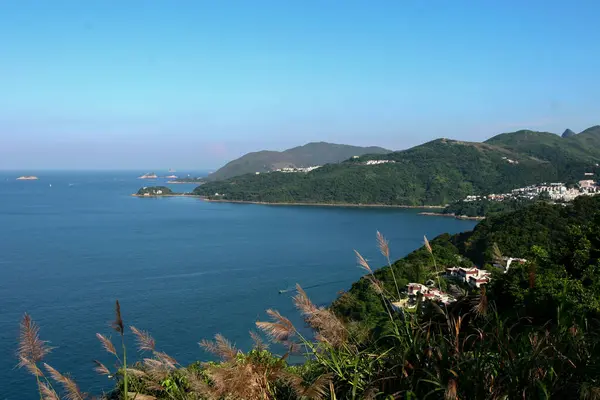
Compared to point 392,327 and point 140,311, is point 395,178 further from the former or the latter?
point 392,327

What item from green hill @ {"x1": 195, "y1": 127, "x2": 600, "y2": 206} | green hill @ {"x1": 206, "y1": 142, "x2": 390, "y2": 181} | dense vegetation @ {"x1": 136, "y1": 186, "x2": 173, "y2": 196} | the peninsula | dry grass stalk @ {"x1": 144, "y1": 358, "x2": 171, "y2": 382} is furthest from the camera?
green hill @ {"x1": 206, "y1": 142, "x2": 390, "y2": 181}

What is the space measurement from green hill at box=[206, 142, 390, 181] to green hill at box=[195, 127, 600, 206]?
49.5 meters

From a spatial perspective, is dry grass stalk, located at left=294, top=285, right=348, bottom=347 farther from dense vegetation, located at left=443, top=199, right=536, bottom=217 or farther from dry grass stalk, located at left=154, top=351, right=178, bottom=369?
dense vegetation, located at left=443, top=199, right=536, bottom=217

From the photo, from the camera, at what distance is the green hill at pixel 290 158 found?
13139 centimetres

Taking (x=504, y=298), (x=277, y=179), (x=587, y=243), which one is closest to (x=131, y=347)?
(x=504, y=298)

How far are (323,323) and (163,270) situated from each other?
20.3 m

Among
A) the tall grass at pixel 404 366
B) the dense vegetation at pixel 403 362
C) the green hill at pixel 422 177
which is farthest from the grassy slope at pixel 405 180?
the tall grass at pixel 404 366

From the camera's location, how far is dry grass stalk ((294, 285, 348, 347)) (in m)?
1.95

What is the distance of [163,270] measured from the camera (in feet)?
69.7

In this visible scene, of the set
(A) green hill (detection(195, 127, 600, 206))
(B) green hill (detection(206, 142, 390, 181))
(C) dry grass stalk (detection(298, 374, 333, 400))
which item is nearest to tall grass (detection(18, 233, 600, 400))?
(C) dry grass stalk (detection(298, 374, 333, 400))

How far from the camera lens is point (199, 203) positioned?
5794cm

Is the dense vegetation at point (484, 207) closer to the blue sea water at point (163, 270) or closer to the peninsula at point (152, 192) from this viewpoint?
the blue sea water at point (163, 270)

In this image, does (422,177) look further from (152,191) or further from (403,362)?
(403,362)

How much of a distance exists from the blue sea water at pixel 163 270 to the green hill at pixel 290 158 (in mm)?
80410
